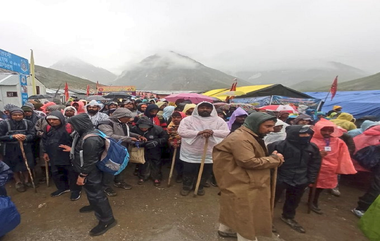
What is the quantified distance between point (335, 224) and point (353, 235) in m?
0.27

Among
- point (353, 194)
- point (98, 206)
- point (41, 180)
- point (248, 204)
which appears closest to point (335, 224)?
point (353, 194)

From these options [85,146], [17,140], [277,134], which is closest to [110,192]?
[85,146]

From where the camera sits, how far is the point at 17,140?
12.8ft

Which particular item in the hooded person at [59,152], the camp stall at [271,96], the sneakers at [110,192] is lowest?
the sneakers at [110,192]

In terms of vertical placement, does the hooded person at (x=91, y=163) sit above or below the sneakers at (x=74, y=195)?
above

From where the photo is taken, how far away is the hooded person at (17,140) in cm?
380

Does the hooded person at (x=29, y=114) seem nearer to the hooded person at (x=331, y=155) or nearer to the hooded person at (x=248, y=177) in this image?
the hooded person at (x=248, y=177)

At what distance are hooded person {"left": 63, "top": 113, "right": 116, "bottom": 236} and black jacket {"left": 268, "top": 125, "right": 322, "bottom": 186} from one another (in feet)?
9.09

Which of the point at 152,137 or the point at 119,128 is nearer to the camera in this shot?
the point at 119,128

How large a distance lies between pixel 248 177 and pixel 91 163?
6.91ft

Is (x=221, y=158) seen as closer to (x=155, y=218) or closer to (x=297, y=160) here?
(x=297, y=160)

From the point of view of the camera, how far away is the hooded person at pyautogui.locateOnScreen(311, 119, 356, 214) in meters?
3.41

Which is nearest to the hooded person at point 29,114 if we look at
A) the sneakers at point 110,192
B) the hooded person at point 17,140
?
the hooded person at point 17,140

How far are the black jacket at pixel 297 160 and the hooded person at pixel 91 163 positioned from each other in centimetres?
277
